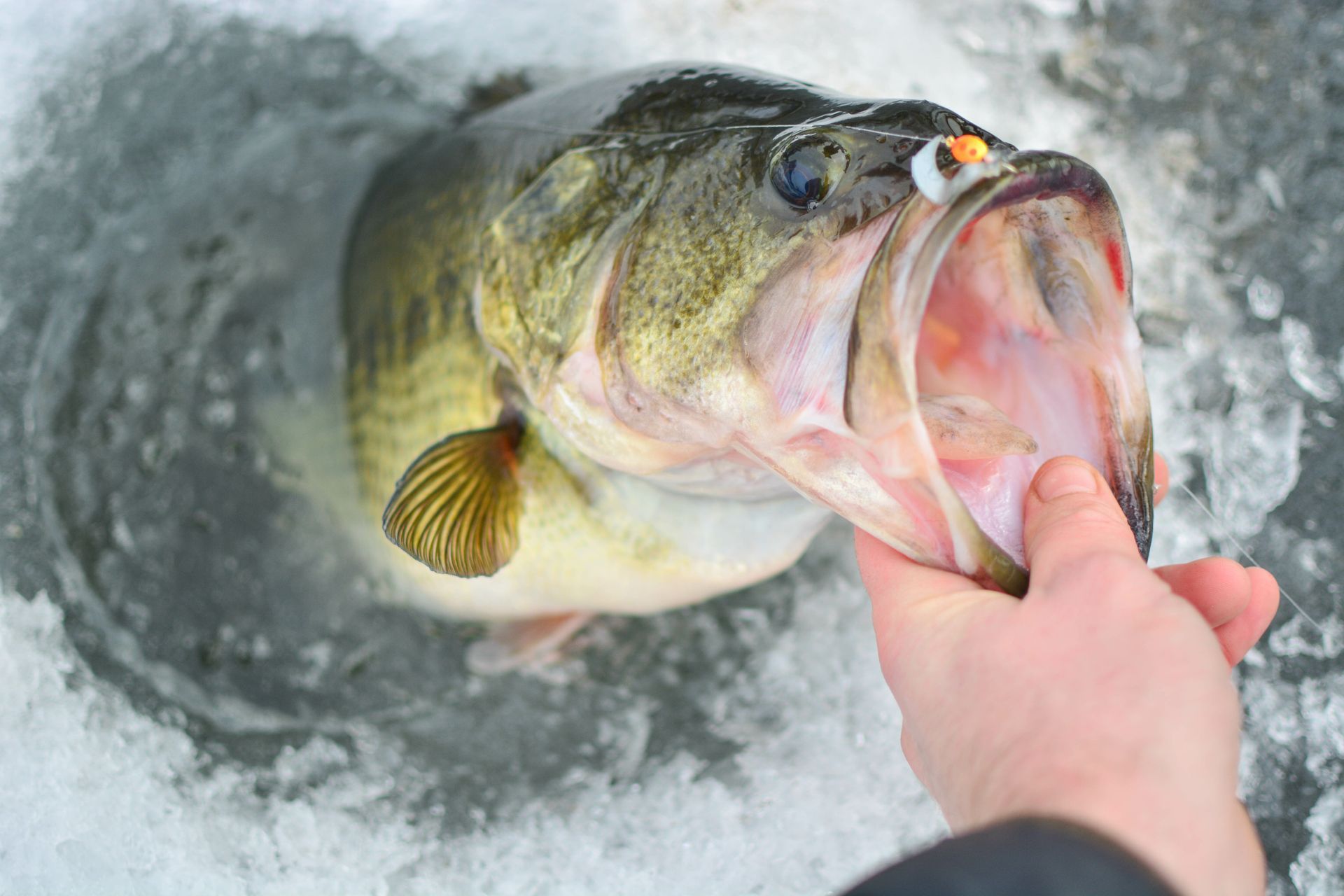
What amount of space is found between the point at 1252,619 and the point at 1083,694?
49cm

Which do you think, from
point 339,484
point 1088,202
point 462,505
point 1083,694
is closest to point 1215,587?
point 1083,694

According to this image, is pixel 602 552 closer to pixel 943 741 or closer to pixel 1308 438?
pixel 943 741

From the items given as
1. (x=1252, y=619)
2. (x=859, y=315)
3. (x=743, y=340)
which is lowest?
(x=1252, y=619)

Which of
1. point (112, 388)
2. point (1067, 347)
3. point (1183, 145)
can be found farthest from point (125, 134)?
point (1183, 145)

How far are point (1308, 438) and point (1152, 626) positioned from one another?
5.48 ft

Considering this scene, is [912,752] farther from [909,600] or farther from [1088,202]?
[1088,202]

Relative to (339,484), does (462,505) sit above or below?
above

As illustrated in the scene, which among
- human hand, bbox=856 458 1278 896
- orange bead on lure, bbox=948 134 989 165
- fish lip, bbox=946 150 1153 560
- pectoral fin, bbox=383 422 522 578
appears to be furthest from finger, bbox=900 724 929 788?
pectoral fin, bbox=383 422 522 578

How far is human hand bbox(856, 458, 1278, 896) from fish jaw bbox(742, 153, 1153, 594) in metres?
0.07

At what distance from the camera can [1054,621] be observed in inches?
36.5

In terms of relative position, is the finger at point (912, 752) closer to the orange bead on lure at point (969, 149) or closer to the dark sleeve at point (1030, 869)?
the dark sleeve at point (1030, 869)

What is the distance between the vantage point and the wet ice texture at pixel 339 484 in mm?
2053

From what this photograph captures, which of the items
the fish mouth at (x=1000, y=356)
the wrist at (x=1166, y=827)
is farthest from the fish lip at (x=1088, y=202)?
the wrist at (x=1166, y=827)

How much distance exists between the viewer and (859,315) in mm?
1015
